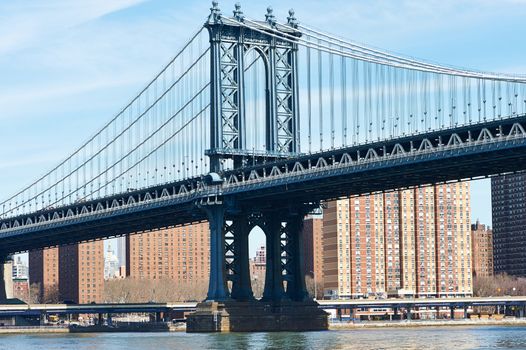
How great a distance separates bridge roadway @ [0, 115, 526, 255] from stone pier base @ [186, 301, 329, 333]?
8673 mm

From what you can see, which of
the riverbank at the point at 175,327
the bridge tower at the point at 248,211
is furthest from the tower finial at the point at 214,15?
the riverbank at the point at 175,327

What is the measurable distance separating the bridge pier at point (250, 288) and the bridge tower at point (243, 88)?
5739 millimetres

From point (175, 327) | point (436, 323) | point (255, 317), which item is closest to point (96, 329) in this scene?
point (175, 327)

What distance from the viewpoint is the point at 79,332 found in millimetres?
166500

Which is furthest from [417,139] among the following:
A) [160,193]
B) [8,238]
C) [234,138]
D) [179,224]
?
[8,238]

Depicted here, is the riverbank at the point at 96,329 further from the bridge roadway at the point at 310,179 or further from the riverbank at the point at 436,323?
the riverbank at the point at 436,323

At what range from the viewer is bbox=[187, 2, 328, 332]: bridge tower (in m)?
128

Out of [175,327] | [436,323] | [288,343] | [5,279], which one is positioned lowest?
[436,323]

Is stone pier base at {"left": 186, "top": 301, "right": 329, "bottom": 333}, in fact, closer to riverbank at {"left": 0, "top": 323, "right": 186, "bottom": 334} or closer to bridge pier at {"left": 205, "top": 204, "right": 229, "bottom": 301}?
bridge pier at {"left": 205, "top": 204, "right": 229, "bottom": 301}

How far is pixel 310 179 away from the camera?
11850 centimetres

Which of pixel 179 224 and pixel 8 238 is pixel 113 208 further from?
pixel 8 238

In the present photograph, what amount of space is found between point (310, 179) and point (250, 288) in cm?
1591

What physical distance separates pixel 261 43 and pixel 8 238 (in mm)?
46153

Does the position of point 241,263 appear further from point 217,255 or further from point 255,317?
point 255,317
